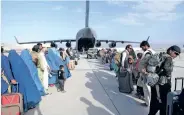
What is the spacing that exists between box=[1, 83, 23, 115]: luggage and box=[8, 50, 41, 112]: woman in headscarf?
1.44 feet

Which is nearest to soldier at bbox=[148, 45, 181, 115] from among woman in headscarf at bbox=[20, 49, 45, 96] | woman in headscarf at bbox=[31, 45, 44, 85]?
woman in headscarf at bbox=[20, 49, 45, 96]

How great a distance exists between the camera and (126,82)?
687cm

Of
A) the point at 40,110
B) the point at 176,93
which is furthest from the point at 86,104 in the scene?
the point at 176,93

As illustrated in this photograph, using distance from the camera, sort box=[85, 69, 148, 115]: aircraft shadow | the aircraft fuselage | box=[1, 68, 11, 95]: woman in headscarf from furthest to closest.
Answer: the aircraft fuselage < box=[85, 69, 148, 115]: aircraft shadow < box=[1, 68, 11, 95]: woman in headscarf

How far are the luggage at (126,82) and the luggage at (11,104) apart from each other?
11.3 feet

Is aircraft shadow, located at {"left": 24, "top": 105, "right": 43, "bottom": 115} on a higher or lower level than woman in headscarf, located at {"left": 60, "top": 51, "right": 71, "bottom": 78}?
lower

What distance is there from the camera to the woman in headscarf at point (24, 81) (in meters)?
4.70

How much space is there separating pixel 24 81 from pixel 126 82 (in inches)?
124

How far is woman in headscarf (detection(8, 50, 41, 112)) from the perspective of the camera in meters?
4.70

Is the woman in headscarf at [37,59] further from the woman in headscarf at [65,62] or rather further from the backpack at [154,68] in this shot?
the backpack at [154,68]

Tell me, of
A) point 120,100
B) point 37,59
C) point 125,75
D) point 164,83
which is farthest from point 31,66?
point 164,83

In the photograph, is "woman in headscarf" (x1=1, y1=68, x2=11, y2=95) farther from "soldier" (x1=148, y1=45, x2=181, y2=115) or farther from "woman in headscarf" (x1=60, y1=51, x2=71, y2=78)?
"woman in headscarf" (x1=60, y1=51, x2=71, y2=78)

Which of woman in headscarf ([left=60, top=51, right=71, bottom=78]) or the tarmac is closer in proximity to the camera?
the tarmac

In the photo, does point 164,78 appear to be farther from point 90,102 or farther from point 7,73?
point 7,73
